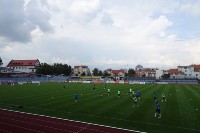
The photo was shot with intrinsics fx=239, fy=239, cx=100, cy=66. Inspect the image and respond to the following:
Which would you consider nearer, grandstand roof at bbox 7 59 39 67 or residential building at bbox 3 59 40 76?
residential building at bbox 3 59 40 76

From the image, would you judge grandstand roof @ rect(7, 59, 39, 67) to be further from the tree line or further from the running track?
the running track

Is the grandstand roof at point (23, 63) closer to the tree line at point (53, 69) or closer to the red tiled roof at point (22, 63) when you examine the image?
the red tiled roof at point (22, 63)

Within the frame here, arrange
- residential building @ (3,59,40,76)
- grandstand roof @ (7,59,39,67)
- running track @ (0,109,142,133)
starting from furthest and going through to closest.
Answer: grandstand roof @ (7,59,39,67), residential building @ (3,59,40,76), running track @ (0,109,142,133)

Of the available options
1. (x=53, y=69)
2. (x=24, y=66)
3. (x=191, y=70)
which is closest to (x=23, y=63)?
(x=24, y=66)

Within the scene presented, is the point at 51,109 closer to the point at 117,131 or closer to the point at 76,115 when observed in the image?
the point at 76,115

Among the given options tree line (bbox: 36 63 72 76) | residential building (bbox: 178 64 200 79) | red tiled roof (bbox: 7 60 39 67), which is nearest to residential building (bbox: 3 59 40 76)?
red tiled roof (bbox: 7 60 39 67)

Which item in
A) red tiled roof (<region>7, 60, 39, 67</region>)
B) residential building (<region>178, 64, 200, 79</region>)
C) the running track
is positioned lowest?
the running track

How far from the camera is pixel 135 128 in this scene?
67.8 ft

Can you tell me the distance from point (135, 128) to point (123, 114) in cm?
578

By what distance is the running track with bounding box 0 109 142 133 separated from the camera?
20.0 metres

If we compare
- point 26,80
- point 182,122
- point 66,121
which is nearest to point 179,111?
point 182,122

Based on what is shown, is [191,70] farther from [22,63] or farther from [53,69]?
[22,63]

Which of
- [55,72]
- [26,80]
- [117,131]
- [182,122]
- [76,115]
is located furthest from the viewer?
[55,72]

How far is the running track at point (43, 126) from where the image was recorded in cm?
1995
